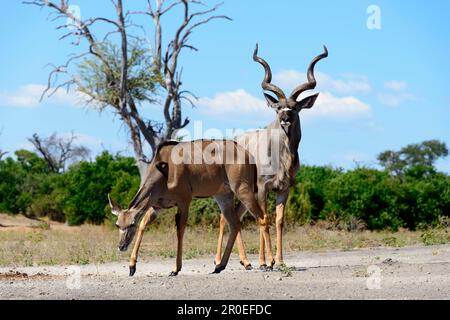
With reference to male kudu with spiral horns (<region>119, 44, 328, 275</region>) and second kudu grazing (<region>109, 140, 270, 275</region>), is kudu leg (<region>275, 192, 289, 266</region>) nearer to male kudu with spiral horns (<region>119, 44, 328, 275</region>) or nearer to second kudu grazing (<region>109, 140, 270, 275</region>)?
male kudu with spiral horns (<region>119, 44, 328, 275</region>)

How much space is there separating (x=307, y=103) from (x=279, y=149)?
92 centimetres

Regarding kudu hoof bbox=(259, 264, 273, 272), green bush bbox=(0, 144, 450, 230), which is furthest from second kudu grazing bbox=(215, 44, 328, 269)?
green bush bbox=(0, 144, 450, 230)

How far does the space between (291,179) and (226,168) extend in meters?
1.82

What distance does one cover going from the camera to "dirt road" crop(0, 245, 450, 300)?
947 centimetres

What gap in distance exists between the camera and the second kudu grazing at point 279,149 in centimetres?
1336

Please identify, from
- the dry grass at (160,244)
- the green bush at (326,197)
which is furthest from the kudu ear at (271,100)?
the green bush at (326,197)

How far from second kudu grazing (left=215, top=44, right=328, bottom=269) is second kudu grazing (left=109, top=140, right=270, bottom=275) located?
87cm

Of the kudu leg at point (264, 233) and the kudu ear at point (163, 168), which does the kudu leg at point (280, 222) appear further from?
the kudu ear at point (163, 168)

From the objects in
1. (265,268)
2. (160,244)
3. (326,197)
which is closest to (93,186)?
(326,197)

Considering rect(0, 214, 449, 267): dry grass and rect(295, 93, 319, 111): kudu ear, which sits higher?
rect(295, 93, 319, 111): kudu ear

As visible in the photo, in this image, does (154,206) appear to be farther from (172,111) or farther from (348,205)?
(172,111)

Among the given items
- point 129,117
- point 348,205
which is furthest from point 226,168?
point 129,117

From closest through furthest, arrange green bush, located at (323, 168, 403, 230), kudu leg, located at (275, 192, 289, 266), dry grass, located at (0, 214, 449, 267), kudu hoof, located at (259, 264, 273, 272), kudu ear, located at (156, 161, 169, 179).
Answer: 1. kudu ear, located at (156, 161, 169, 179)
2. kudu hoof, located at (259, 264, 273, 272)
3. kudu leg, located at (275, 192, 289, 266)
4. dry grass, located at (0, 214, 449, 267)
5. green bush, located at (323, 168, 403, 230)

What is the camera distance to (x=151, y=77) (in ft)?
108
